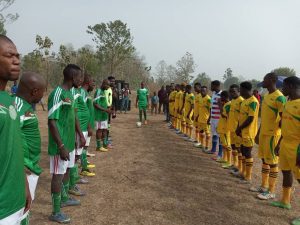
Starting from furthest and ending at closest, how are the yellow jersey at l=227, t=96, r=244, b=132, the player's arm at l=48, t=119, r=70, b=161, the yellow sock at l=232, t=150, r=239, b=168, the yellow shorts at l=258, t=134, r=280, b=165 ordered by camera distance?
the yellow sock at l=232, t=150, r=239, b=168 < the yellow jersey at l=227, t=96, r=244, b=132 < the yellow shorts at l=258, t=134, r=280, b=165 < the player's arm at l=48, t=119, r=70, b=161

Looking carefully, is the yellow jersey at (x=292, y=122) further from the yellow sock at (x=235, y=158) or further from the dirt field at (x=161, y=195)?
the yellow sock at (x=235, y=158)

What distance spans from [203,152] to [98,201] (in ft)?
18.5

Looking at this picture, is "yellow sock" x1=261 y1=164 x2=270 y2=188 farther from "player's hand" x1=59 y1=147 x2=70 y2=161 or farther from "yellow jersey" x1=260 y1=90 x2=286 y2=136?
"player's hand" x1=59 y1=147 x2=70 y2=161

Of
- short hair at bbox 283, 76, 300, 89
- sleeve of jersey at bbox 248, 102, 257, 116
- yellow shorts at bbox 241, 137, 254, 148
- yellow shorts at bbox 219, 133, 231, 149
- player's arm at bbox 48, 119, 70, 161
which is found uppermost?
short hair at bbox 283, 76, 300, 89

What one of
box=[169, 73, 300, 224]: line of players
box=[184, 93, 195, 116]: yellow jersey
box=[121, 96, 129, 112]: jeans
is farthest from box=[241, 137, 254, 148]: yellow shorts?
box=[121, 96, 129, 112]: jeans

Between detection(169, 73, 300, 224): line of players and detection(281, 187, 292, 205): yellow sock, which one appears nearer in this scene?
detection(169, 73, 300, 224): line of players

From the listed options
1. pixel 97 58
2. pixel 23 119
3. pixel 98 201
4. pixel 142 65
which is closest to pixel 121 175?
pixel 98 201

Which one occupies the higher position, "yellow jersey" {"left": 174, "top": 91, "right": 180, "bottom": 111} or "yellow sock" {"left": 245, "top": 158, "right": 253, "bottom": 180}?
"yellow jersey" {"left": 174, "top": 91, "right": 180, "bottom": 111}

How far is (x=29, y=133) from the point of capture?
3.24 metres

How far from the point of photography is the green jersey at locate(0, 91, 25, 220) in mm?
1997

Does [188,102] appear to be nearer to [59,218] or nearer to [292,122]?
[292,122]

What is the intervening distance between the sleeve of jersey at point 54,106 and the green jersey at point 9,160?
2.15 m

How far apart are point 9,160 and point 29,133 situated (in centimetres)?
124

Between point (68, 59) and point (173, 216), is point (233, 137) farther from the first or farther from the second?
point (68, 59)
